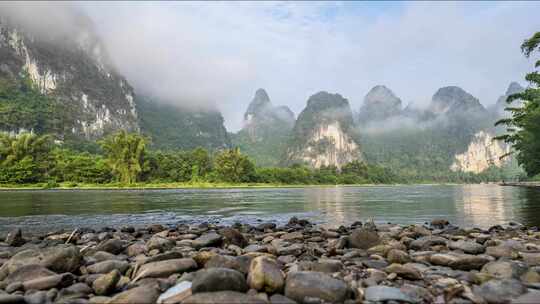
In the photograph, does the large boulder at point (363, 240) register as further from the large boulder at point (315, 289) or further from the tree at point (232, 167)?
the tree at point (232, 167)

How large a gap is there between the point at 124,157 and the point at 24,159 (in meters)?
19.0

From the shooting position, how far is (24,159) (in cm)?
6925

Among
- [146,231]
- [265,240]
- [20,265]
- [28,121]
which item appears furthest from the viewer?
[28,121]

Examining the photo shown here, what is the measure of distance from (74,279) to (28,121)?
→ 6128 inches

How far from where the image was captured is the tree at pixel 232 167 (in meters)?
96.3

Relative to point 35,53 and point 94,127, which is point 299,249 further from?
point 35,53

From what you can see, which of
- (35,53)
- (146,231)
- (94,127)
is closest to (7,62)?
(35,53)

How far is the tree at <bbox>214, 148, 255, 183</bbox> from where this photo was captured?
96287 millimetres

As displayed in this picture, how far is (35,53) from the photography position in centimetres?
17338

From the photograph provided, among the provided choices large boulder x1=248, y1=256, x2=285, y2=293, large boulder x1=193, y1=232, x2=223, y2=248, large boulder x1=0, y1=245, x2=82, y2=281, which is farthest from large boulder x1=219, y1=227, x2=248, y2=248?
large boulder x1=248, y1=256, x2=285, y2=293

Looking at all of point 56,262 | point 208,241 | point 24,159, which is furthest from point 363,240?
point 24,159

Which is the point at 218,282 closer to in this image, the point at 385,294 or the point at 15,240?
the point at 385,294

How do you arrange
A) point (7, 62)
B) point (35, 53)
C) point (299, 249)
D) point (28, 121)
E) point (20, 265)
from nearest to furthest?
point (20, 265), point (299, 249), point (28, 121), point (7, 62), point (35, 53)

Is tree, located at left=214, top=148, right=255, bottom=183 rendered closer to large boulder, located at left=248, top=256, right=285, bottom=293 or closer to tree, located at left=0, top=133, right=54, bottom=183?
tree, located at left=0, top=133, right=54, bottom=183
